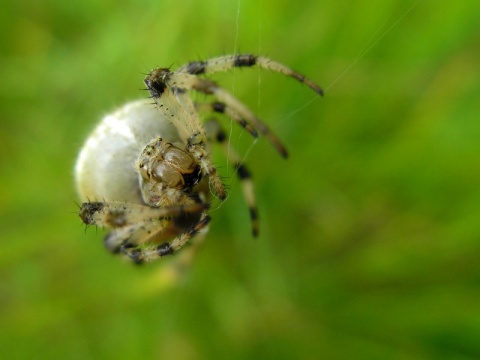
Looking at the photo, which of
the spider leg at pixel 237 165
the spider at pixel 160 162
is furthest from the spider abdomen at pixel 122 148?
the spider leg at pixel 237 165

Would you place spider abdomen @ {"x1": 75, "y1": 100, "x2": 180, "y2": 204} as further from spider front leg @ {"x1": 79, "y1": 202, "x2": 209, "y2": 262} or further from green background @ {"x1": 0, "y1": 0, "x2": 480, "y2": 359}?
green background @ {"x1": 0, "y1": 0, "x2": 480, "y2": 359}

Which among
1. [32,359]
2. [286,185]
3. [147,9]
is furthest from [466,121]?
[32,359]

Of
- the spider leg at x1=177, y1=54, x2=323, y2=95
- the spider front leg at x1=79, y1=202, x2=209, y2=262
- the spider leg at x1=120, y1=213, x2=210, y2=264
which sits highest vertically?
the spider leg at x1=177, y1=54, x2=323, y2=95

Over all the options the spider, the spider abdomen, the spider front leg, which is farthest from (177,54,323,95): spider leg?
the spider front leg

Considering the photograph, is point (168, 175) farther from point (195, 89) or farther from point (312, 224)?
point (312, 224)

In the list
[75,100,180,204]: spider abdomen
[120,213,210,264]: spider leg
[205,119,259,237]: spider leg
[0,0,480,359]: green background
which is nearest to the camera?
[120,213,210,264]: spider leg

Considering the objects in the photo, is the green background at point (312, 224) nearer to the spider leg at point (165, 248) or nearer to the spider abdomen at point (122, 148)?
the spider abdomen at point (122, 148)

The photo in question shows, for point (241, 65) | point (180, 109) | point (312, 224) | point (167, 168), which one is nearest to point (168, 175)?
point (167, 168)
